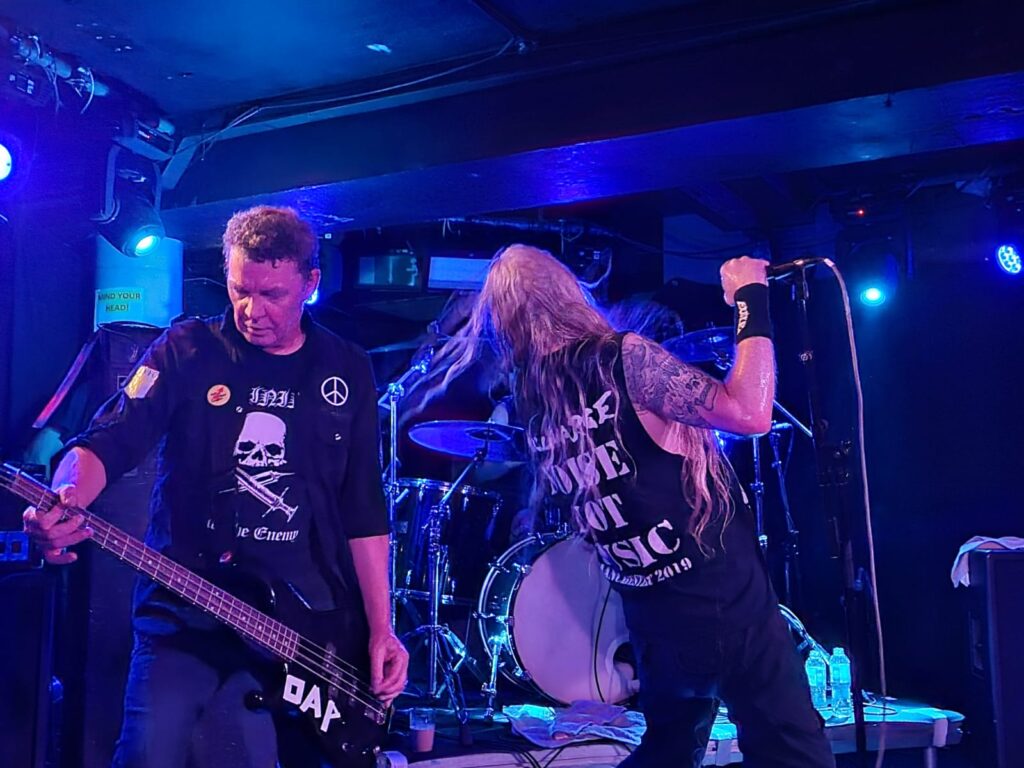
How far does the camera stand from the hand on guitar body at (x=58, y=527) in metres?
2.49

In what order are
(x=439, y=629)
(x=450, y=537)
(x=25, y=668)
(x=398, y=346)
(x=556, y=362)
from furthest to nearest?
(x=398, y=346) → (x=450, y=537) → (x=439, y=629) → (x=25, y=668) → (x=556, y=362)

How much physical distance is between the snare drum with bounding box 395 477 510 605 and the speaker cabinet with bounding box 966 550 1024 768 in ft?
9.59

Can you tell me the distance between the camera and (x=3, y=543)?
393 cm

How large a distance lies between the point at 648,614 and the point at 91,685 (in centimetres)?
267

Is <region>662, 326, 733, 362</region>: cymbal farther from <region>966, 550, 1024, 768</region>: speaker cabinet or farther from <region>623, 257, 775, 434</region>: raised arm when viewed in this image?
<region>623, 257, 775, 434</region>: raised arm

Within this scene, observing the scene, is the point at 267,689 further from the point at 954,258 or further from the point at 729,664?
the point at 954,258

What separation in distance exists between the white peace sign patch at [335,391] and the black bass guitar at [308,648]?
2.17 ft

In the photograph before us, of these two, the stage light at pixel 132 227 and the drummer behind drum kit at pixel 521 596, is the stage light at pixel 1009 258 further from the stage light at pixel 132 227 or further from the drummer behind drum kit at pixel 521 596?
the stage light at pixel 132 227

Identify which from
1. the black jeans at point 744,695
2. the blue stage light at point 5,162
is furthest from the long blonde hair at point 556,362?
the blue stage light at point 5,162

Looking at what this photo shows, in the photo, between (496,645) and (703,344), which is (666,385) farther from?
(496,645)

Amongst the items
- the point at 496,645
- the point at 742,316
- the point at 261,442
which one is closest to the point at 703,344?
the point at 496,645

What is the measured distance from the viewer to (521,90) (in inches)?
191

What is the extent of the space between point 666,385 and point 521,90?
2.46 meters

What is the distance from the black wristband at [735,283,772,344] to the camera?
9.29 feet
